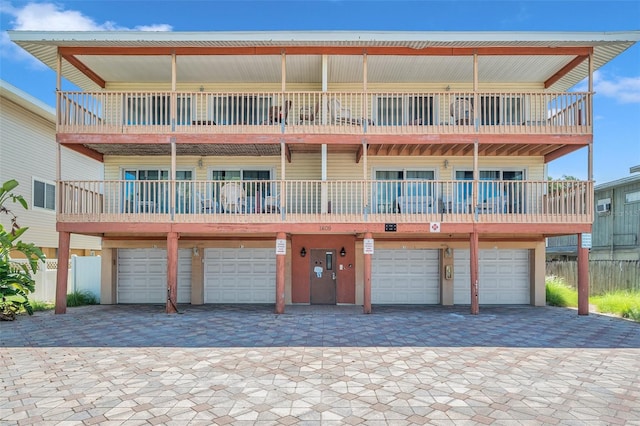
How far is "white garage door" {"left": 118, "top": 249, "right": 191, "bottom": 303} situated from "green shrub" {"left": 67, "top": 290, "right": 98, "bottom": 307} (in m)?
0.92

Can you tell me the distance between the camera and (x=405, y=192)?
12.6 metres

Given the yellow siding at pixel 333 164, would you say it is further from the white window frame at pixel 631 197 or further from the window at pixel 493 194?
the white window frame at pixel 631 197

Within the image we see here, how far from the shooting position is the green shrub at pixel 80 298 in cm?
1381

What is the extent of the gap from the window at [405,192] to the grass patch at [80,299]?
10309 mm

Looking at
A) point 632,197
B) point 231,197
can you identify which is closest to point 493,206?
point 231,197

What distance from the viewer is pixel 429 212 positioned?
41.7 feet

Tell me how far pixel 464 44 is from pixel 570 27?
9.87 ft

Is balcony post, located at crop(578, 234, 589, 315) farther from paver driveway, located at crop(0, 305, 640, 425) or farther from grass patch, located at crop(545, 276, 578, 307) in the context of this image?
grass patch, located at crop(545, 276, 578, 307)

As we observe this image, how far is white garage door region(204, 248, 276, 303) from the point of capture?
1452 centimetres

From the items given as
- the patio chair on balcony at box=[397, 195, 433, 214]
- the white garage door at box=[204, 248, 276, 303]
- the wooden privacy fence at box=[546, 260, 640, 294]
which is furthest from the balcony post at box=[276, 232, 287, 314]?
the wooden privacy fence at box=[546, 260, 640, 294]

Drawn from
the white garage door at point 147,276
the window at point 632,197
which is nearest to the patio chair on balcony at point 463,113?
the white garage door at point 147,276

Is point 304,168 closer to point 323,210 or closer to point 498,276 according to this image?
point 323,210

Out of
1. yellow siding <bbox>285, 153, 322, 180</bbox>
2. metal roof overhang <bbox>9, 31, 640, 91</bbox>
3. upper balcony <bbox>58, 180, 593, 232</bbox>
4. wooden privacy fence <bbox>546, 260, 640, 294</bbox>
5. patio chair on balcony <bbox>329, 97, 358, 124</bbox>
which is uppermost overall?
metal roof overhang <bbox>9, 31, 640, 91</bbox>

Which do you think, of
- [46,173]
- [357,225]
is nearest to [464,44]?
[357,225]
